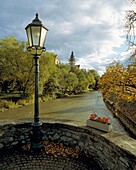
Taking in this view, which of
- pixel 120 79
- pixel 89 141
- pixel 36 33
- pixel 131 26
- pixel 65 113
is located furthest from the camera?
Result: pixel 65 113

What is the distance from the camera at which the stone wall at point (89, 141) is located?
2.20 meters

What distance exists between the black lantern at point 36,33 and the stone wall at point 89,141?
1.70 meters

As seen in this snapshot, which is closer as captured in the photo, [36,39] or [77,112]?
[36,39]

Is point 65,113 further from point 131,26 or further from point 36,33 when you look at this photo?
point 36,33

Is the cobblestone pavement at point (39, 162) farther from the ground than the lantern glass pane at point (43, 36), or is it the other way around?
the lantern glass pane at point (43, 36)

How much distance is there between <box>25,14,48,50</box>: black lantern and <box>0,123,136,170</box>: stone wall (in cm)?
170

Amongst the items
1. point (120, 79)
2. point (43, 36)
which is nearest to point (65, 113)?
point (120, 79)

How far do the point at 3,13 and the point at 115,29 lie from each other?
3967 mm

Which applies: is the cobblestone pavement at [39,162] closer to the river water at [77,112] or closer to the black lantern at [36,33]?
the black lantern at [36,33]

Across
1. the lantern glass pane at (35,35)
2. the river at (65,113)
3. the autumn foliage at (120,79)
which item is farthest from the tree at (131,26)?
the lantern glass pane at (35,35)

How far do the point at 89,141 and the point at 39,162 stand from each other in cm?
99

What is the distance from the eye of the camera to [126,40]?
16.7ft

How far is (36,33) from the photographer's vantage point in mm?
3086

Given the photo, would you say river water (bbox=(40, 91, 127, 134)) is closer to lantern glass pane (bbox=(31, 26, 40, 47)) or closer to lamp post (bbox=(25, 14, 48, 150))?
lamp post (bbox=(25, 14, 48, 150))
